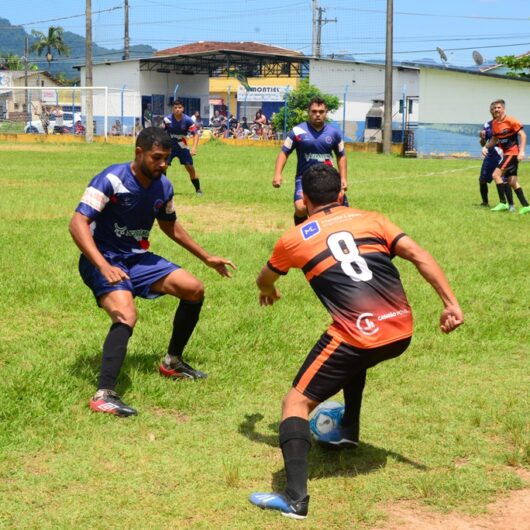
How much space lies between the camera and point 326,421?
5.29m

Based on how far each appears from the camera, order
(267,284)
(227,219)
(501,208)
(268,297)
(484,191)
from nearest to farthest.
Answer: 1. (267,284)
2. (268,297)
3. (227,219)
4. (501,208)
5. (484,191)

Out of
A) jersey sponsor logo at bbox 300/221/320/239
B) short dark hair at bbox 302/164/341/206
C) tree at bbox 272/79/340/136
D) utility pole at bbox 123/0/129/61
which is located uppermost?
utility pole at bbox 123/0/129/61

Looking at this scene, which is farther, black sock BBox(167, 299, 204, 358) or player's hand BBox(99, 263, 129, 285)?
black sock BBox(167, 299, 204, 358)

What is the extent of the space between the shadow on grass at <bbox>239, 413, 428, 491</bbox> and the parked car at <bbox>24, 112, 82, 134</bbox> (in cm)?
4806

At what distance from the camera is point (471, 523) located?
4301 millimetres

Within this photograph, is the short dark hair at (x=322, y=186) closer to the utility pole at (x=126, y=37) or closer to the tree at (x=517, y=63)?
the tree at (x=517, y=63)

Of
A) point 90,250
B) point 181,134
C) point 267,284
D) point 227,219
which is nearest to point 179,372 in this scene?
point 90,250

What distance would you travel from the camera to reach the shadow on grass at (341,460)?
16.2 feet

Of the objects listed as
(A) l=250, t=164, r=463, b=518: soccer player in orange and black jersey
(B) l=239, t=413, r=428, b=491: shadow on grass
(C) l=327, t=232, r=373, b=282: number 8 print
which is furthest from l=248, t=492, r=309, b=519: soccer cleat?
(C) l=327, t=232, r=373, b=282: number 8 print

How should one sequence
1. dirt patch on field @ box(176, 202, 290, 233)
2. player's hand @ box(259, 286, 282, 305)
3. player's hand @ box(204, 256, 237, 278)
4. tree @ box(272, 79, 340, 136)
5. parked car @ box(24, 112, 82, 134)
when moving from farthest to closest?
1. tree @ box(272, 79, 340, 136)
2. parked car @ box(24, 112, 82, 134)
3. dirt patch on field @ box(176, 202, 290, 233)
4. player's hand @ box(204, 256, 237, 278)
5. player's hand @ box(259, 286, 282, 305)

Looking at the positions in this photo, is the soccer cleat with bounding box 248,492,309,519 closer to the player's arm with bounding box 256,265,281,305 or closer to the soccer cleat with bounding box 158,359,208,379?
the player's arm with bounding box 256,265,281,305

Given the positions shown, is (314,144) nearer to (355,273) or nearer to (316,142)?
(316,142)

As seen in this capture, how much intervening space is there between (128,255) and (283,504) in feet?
8.58

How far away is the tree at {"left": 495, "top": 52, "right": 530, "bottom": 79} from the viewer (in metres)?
37.9
